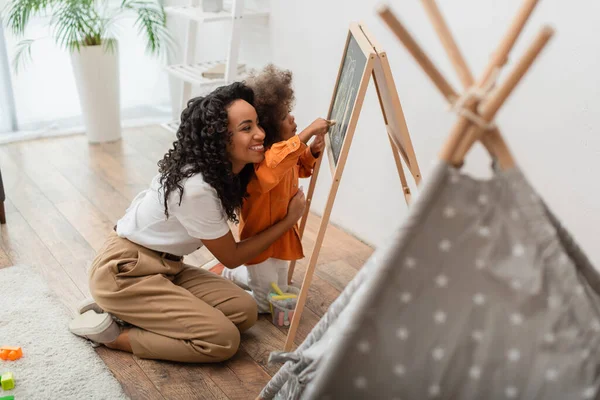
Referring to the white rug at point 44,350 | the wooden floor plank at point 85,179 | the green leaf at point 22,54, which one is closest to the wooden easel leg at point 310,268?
the white rug at point 44,350

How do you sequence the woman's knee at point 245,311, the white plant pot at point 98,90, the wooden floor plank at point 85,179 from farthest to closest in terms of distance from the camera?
the white plant pot at point 98,90 → the wooden floor plank at point 85,179 → the woman's knee at point 245,311

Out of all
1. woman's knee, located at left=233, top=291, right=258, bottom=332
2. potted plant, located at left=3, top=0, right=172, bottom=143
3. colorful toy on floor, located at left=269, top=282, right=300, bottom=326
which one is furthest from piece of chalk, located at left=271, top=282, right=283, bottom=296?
potted plant, located at left=3, top=0, right=172, bottom=143

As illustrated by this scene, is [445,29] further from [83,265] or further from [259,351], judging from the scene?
[83,265]

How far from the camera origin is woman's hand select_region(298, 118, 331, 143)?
203cm

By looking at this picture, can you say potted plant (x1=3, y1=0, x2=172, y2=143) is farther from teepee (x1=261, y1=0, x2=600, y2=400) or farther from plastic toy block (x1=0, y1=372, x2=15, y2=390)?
teepee (x1=261, y1=0, x2=600, y2=400)

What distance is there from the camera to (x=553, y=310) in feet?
4.06

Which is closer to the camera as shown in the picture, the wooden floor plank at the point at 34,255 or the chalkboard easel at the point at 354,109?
the chalkboard easel at the point at 354,109

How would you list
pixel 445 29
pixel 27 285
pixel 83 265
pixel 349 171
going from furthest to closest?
1. pixel 349 171
2. pixel 83 265
3. pixel 27 285
4. pixel 445 29

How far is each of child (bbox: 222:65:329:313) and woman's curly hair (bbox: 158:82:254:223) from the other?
0.27ft

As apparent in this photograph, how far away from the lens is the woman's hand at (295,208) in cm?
222

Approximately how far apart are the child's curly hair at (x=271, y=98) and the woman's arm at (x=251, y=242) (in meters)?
0.23

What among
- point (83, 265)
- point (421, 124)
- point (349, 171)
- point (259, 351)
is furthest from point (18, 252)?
point (421, 124)

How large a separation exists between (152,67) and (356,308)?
3.48m

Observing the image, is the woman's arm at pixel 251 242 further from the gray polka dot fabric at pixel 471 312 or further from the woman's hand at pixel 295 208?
the gray polka dot fabric at pixel 471 312
